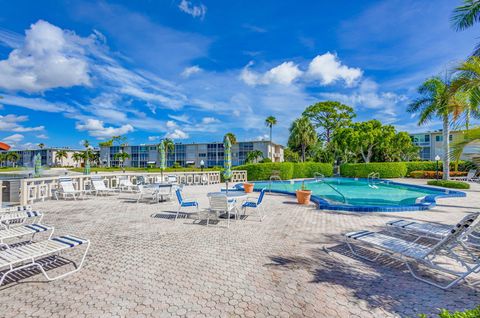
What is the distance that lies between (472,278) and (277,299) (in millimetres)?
3081

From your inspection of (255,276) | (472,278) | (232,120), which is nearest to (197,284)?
(255,276)

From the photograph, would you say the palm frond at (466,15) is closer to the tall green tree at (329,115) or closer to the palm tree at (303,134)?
the palm tree at (303,134)

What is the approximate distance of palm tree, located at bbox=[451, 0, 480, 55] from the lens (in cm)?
677

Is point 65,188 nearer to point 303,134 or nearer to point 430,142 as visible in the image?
point 303,134

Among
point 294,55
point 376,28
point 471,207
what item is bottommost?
point 471,207

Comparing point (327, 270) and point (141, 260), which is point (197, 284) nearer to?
point (141, 260)

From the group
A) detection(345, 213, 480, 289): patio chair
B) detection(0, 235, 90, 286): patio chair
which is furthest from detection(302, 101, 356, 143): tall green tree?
detection(0, 235, 90, 286): patio chair

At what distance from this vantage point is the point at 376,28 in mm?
12898

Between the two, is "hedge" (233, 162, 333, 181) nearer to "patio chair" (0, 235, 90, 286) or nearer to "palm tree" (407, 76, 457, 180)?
"palm tree" (407, 76, 457, 180)

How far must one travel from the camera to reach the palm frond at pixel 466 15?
6768 millimetres

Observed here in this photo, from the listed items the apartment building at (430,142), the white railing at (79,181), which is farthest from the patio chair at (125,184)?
the apartment building at (430,142)

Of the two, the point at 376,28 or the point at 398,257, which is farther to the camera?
the point at 376,28

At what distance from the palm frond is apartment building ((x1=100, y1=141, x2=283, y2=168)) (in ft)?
156

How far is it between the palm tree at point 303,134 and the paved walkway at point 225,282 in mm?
30953
